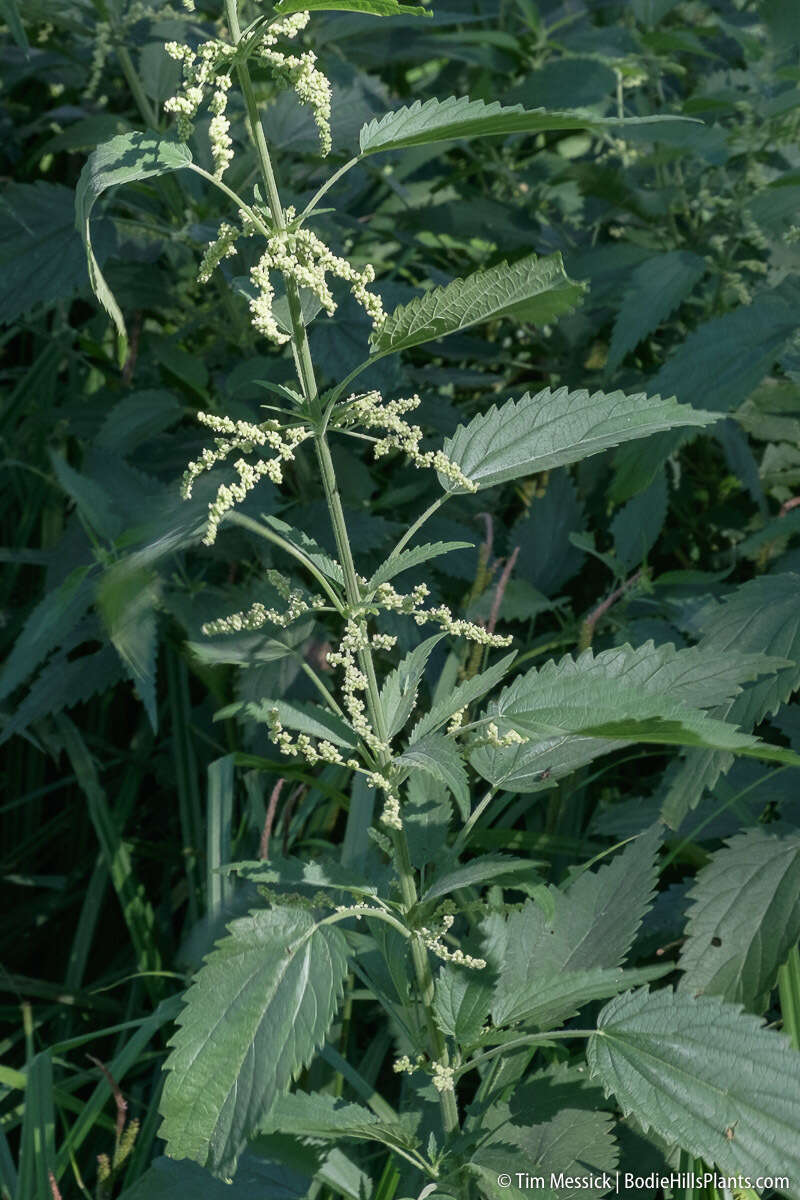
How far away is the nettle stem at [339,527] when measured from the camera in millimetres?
972

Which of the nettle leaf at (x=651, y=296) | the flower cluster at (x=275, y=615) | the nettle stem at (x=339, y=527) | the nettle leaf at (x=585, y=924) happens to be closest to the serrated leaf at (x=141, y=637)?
the flower cluster at (x=275, y=615)

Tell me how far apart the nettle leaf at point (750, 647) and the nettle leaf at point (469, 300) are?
1.52ft

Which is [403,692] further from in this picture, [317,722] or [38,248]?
[38,248]

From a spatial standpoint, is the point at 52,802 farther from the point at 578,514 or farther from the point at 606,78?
the point at 606,78

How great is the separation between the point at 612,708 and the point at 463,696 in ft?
0.55

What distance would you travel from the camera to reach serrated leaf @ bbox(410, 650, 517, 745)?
107 cm

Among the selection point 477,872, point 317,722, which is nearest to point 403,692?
point 317,722

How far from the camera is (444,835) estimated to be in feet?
4.16

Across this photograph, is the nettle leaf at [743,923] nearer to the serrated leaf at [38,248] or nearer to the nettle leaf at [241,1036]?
the nettle leaf at [241,1036]

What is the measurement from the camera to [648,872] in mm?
1321

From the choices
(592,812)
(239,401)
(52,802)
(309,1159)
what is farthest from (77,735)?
(309,1159)

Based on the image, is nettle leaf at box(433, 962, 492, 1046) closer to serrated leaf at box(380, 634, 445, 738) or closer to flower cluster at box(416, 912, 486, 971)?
flower cluster at box(416, 912, 486, 971)

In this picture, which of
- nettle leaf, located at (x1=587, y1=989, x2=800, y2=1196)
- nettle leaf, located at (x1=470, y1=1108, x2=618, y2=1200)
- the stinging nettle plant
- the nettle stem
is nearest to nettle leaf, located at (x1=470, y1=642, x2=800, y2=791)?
the stinging nettle plant

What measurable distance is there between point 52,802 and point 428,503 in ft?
3.27
